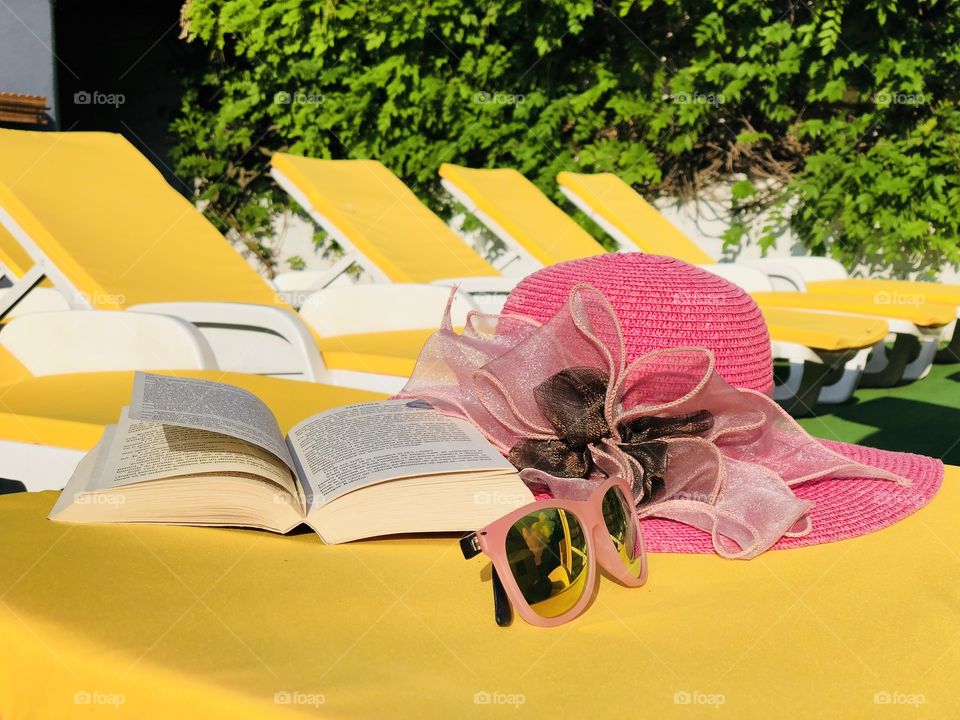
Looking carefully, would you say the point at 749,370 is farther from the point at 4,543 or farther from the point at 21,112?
the point at 21,112

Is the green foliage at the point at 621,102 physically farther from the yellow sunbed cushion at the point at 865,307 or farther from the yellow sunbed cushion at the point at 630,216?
the yellow sunbed cushion at the point at 865,307

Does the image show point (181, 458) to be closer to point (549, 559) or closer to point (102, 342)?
point (549, 559)

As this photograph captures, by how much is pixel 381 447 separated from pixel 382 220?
11.9 ft

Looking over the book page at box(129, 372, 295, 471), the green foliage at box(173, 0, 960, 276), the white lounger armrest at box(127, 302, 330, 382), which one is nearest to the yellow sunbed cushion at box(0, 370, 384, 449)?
the white lounger armrest at box(127, 302, 330, 382)

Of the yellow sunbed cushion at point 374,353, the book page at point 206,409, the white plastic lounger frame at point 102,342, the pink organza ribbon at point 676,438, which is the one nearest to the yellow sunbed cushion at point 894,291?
the yellow sunbed cushion at point 374,353

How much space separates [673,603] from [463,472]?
10.5 inches

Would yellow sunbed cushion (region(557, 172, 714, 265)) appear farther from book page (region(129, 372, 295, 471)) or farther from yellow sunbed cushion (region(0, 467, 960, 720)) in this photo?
yellow sunbed cushion (region(0, 467, 960, 720))

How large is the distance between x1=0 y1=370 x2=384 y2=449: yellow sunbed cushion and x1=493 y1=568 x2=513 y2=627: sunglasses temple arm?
0.86 m

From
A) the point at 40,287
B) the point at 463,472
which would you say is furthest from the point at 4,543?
the point at 40,287

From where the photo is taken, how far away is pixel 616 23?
23.7 ft

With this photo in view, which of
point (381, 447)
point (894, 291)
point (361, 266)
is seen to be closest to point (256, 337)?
point (361, 266)

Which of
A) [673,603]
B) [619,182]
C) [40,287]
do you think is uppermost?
[673,603]

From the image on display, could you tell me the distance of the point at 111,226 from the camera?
10.4 feet

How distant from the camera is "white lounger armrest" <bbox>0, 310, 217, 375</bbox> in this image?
2.31m
